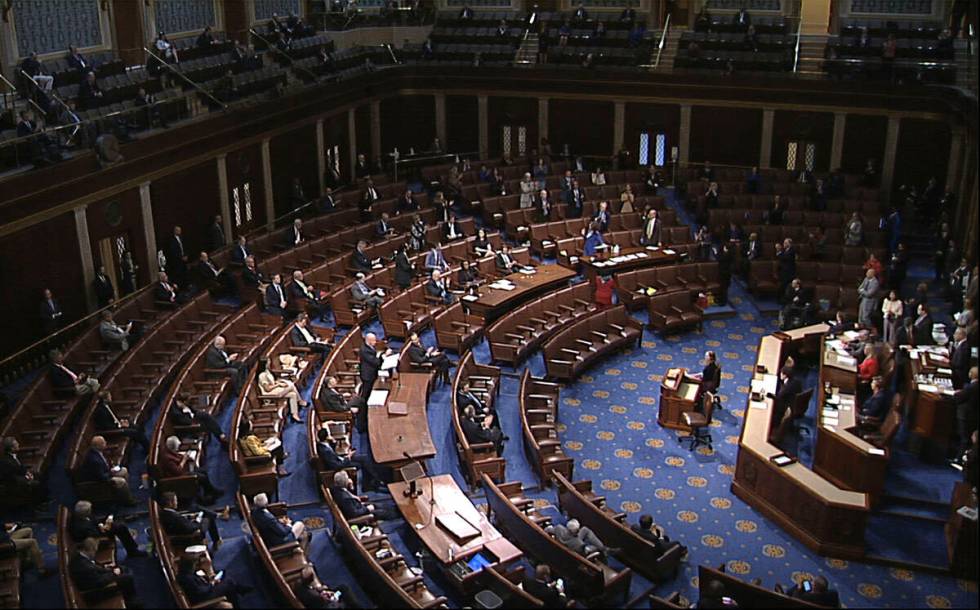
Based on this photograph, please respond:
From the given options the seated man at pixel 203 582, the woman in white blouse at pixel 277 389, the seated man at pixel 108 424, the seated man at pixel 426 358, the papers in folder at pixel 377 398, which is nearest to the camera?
the seated man at pixel 203 582

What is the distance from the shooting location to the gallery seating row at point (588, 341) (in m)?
17.1

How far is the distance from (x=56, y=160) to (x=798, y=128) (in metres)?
18.9

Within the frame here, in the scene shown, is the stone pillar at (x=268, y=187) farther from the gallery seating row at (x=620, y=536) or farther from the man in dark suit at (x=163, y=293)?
the gallery seating row at (x=620, y=536)

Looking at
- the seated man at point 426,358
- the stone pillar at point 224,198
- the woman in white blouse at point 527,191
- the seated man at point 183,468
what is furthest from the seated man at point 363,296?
the woman in white blouse at point 527,191

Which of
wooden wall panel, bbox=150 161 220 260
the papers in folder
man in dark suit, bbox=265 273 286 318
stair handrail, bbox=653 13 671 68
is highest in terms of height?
stair handrail, bbox=653 13 671 68

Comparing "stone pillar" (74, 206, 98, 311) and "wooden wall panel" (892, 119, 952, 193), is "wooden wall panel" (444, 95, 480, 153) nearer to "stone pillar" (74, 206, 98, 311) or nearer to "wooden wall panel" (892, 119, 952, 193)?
"wooden wall panel" (892, 119, 952, 193)

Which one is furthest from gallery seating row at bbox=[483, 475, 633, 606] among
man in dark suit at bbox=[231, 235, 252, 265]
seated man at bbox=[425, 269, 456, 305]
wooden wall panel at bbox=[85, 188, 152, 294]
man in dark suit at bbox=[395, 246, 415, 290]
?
wooden wall panel at bbox=[85, 188, 152, 294]

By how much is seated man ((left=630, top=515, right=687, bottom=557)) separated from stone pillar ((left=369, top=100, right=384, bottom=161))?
1921cm

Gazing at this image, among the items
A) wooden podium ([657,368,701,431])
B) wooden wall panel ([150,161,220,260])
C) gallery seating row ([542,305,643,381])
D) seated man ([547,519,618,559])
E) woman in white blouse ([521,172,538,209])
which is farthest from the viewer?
woman in white blouse ([521,172,538,209])

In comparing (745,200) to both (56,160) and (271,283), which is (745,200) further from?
(56,160)

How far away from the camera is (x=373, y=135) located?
2898cm

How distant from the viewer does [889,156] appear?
2584 centimetres

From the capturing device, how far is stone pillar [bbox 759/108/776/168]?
88.0ft

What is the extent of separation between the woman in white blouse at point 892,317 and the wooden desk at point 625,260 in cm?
555
